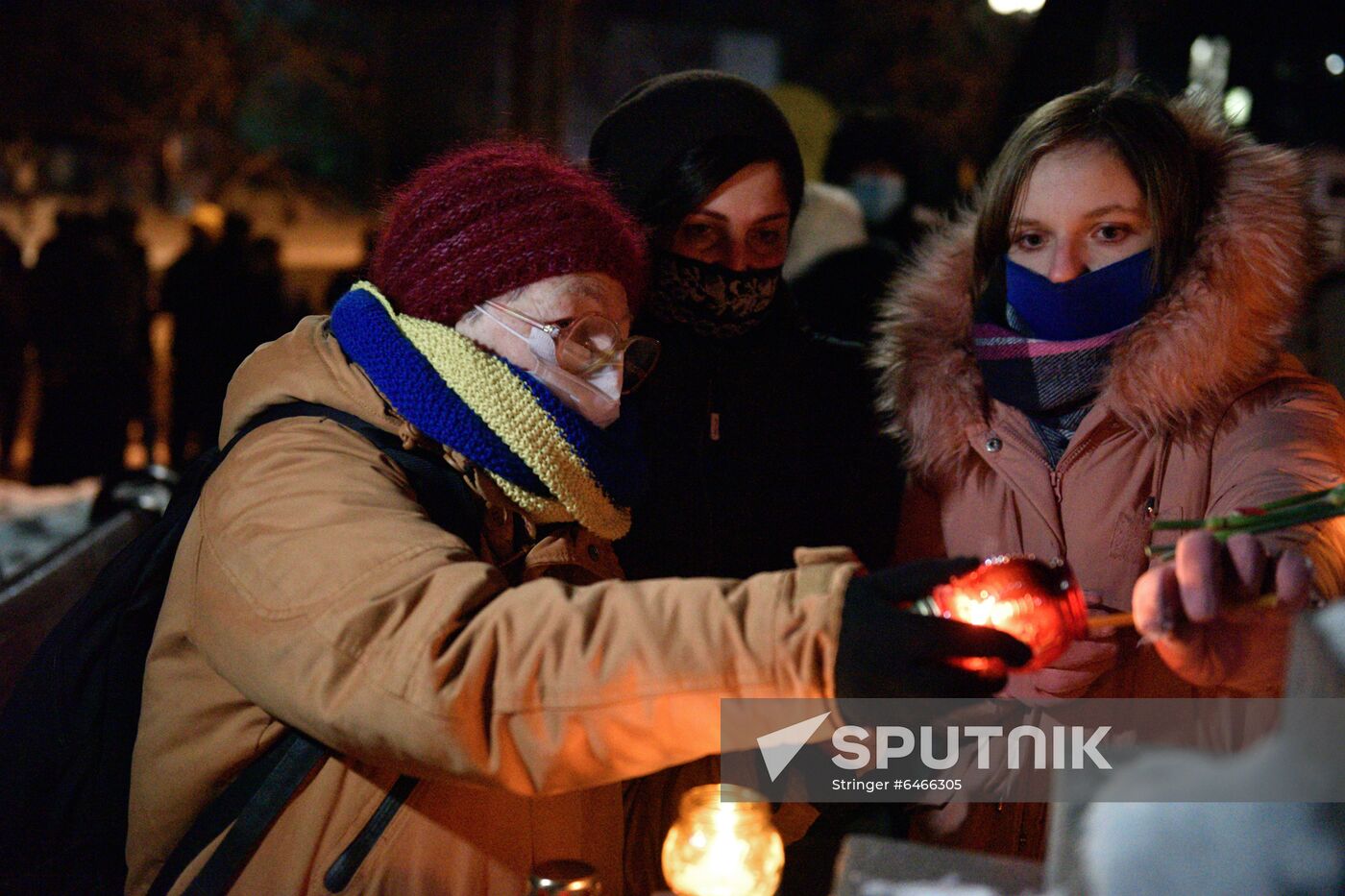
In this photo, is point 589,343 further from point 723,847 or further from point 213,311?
point 213,311

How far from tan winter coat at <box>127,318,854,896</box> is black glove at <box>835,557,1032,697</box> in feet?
0.11

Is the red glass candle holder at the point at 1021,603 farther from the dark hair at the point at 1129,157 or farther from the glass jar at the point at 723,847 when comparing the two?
the dark hair at the point at 1129,157

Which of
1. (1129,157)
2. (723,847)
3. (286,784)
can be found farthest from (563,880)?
(1129,157)

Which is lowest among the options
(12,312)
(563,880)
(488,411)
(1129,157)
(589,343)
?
(563,880)

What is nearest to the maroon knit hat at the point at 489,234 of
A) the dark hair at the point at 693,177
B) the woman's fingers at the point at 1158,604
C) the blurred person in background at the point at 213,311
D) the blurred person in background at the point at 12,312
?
the dark hair at the point at 693,177

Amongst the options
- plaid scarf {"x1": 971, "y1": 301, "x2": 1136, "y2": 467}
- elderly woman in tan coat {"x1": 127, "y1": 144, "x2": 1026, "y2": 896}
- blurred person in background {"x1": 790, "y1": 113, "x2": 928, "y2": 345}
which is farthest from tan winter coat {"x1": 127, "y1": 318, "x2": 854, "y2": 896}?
blurred person in background {"x1": 790, "y1": 113, "x2": 928, "y2": 345}

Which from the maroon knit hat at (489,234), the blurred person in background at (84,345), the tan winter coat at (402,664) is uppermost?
the blurred person in background at (84,345)

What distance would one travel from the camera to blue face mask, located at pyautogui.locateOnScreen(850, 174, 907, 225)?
19.2 ft

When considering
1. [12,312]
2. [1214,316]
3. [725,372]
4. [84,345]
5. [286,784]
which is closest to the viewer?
[286,784]

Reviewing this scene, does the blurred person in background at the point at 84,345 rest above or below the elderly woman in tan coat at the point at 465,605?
above

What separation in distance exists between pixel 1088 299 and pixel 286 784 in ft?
5.27

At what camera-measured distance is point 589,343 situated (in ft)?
6.59

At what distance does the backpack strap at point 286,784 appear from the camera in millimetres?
1718

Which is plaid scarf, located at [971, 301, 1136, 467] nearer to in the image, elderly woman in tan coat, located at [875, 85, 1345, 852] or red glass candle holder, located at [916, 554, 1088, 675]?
elderly woman in tan coat, located at [875, 85, 1345, 852]
